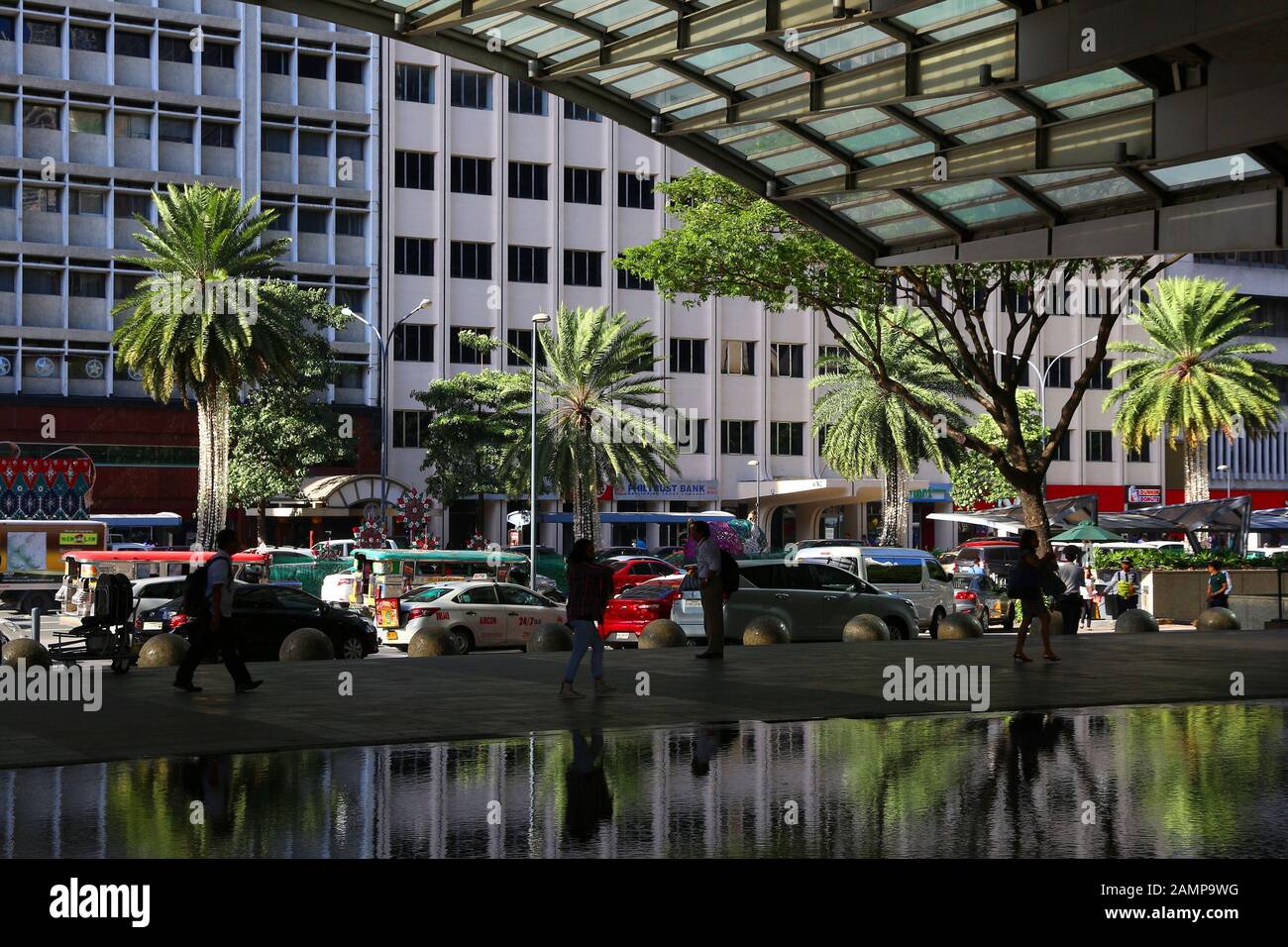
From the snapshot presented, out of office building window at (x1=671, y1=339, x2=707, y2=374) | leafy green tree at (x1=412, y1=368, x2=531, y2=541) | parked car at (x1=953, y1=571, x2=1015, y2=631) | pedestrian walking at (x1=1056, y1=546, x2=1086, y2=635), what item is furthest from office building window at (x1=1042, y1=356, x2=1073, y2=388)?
pedestrian walking at (x1=1056, y1=546, x2=1086, y2=635)

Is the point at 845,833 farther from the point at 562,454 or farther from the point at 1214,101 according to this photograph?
the point at 562,454

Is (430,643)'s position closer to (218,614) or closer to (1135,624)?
(218,614)

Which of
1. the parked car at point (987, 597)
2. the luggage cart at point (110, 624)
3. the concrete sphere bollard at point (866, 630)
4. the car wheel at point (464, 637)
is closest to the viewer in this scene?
the luggage cart at point (110, 624)

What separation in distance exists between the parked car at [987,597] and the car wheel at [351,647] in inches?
551

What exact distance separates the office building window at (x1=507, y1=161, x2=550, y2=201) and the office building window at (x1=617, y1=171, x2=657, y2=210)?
3485 millimetres

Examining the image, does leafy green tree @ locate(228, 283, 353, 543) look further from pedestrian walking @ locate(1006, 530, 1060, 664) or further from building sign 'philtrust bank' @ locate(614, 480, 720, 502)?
pedestrian walking @ locate(1006, 530, 1060, 664)

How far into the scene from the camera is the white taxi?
28.2 meters

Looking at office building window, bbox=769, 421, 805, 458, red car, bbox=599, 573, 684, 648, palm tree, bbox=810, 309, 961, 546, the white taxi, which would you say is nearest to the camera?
red car, bbox=599, 573, 684, 648

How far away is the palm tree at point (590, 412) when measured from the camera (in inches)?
2010

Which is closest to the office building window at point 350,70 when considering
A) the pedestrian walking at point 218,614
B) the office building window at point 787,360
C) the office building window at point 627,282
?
the office building window at point 627,282

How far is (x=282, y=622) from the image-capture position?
83.3ft

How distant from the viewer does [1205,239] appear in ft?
74.3

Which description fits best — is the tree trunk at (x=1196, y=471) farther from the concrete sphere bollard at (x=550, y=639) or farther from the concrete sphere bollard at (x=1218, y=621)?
the concrete sphere bollard at (x=550, y=639)

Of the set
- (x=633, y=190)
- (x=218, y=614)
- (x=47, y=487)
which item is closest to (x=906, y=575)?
(x=218, y=614)
